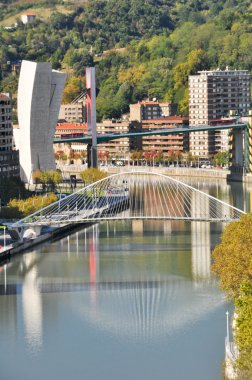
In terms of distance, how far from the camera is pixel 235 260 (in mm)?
18516

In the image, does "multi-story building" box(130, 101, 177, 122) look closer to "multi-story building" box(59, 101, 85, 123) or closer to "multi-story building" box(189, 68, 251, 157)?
"multi-story building" box(189, 68, 251, 157)

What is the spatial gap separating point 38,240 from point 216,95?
23974 millimetres

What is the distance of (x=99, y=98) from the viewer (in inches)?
2188

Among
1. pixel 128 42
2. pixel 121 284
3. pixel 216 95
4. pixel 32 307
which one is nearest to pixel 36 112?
pixel 216 95

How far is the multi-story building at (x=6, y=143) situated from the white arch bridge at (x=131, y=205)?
229 centimetres

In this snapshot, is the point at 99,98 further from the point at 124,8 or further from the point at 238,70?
the point at 124,8

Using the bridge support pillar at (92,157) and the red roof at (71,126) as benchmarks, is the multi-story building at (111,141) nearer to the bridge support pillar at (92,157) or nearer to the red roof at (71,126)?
the red roof at (71,126)

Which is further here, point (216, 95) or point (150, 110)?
point (150, 110)

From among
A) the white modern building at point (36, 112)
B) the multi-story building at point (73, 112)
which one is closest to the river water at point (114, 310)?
the white modern building at point (36, 112)

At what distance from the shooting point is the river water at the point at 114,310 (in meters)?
17.2

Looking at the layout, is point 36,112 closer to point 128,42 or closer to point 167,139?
Result: point 167,139

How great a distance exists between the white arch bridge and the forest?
17013 millimetres

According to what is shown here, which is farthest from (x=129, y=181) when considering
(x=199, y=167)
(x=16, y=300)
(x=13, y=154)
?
(x=16, y=300)

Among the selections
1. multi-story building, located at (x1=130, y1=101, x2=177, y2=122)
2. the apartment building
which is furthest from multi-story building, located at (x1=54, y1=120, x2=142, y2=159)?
multi-story building, located at (x1=130, y1=101, x2=177, y2=122)
